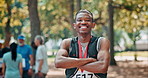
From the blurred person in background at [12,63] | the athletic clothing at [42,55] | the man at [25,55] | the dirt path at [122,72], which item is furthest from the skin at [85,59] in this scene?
the dirt path at [122,72]

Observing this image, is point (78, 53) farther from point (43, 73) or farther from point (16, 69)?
point (43, 73)

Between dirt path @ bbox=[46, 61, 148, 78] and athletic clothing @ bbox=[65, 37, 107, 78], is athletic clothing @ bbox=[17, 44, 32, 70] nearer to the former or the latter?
athletic clothing @ bbox=[65, 37, 107, 78]

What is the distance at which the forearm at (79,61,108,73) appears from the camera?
3436mm

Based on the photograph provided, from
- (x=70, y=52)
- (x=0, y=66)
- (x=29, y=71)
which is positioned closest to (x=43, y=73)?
(x=29, y=71)

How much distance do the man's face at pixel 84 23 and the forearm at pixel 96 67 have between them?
37 cm

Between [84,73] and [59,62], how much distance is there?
0.30 m

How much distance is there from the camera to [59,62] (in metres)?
3.57

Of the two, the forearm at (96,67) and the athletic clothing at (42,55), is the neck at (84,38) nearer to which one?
the forearm at (96,67)

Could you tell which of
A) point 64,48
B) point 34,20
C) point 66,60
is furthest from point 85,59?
point 34,20

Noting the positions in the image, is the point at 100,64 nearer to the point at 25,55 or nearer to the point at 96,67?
Result: the point at 96,67

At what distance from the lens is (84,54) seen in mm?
3551

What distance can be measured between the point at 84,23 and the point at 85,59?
16.1 inches

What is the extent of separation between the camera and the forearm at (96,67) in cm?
344

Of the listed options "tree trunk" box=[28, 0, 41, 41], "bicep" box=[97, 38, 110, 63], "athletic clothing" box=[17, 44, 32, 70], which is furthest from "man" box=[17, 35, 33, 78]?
"bicep" box=[97, 38, 110, 63]
